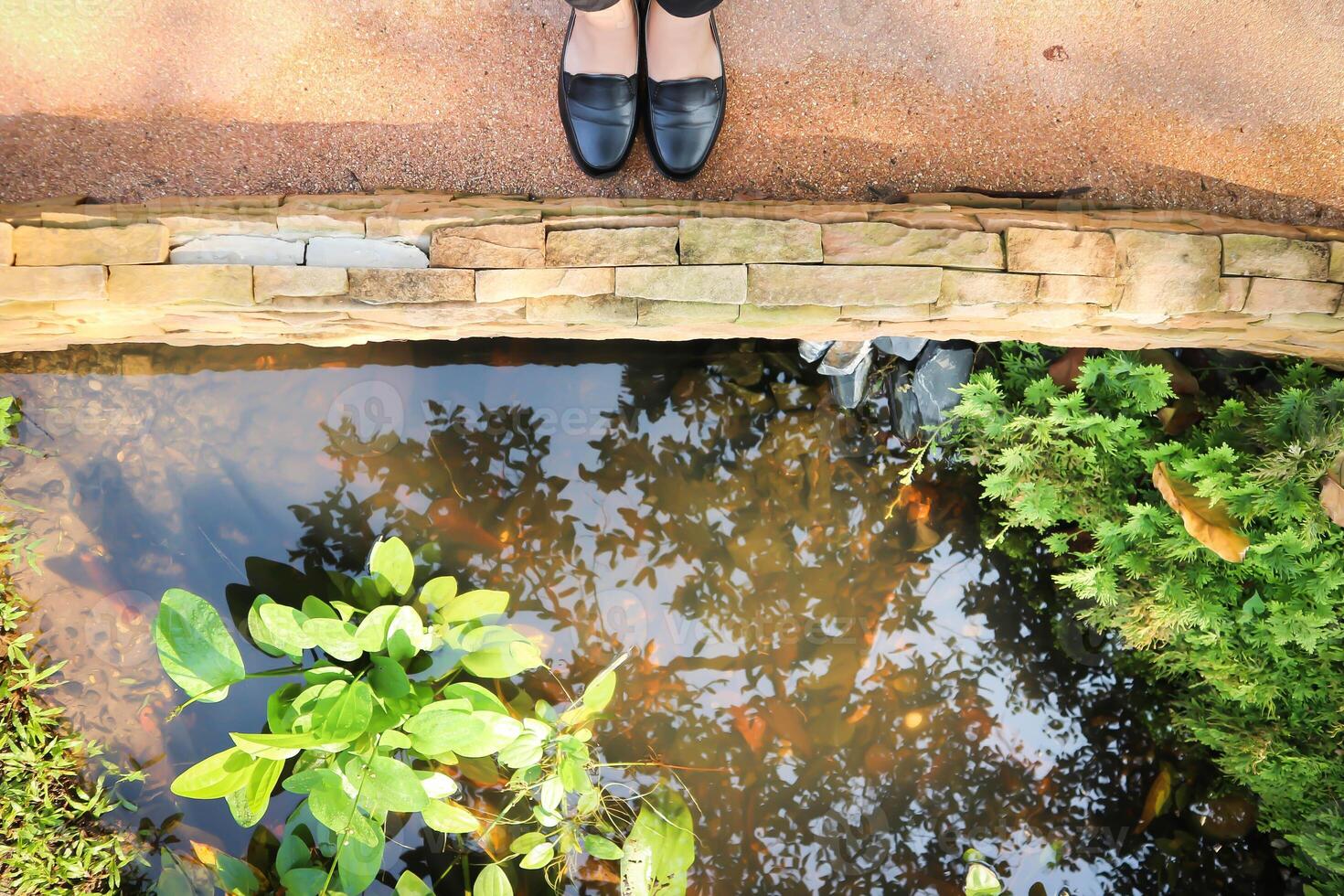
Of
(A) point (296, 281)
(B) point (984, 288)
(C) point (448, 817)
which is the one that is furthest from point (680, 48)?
(C) point (448, 817)

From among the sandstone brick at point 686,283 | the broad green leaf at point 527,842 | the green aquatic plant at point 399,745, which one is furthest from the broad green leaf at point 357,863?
A: the sandstone brick at point 686,283

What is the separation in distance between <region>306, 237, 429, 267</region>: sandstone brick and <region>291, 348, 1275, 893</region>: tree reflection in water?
0.75 metres

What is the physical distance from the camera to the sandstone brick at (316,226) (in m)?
1.79

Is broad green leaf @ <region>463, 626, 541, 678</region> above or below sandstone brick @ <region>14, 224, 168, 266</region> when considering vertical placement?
below

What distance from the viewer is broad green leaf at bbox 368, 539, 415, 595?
7.34ft

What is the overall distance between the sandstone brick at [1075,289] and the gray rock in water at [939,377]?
1.66 feet

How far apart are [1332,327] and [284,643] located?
293 centimetres

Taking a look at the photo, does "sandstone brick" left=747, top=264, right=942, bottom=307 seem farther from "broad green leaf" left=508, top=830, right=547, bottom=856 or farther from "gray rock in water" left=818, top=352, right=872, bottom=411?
"broad green leaf" left=508, top=830, right=547, bottom=856

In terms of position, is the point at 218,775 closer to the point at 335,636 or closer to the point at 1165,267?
the point at 335,636

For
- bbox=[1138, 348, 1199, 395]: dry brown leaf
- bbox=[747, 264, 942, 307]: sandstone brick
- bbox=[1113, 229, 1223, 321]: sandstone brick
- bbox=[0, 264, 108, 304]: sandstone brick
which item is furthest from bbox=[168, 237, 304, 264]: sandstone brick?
bbox=[1138, 348, 1199, 395]: dry brown leaf


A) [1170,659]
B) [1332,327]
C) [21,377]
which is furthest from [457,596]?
[1332,327]

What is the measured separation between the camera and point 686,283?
69.3 inches

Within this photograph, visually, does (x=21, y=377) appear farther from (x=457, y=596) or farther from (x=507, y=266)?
(x=507, y=266)

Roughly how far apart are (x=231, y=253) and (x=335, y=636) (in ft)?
3.45
